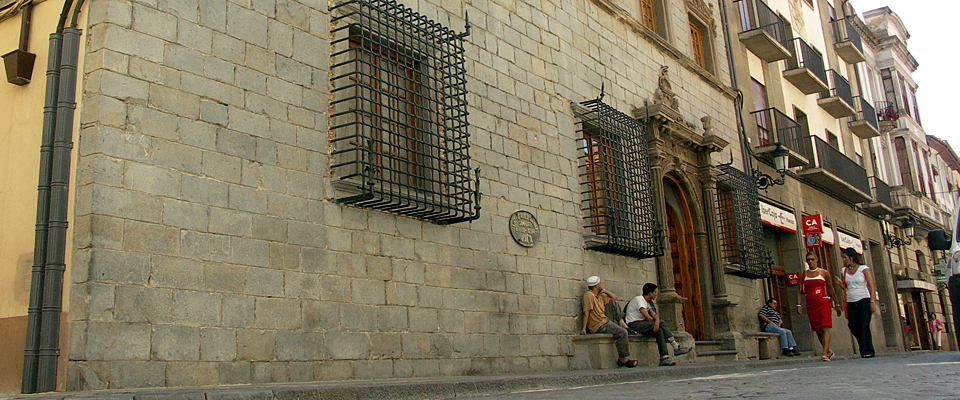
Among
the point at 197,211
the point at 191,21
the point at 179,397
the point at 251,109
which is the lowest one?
the point at 179,397

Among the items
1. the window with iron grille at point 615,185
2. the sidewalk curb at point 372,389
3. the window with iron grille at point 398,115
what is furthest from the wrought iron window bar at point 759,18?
the sidewalk curb at point 372,389

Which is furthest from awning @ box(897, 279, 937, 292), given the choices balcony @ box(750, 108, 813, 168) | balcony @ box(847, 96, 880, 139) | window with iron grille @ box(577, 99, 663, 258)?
window with iron grille @ box(577, 99, 663, 258)

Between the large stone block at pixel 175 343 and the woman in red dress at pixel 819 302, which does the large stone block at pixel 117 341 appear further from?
the woman in red dress at pixel 819 302

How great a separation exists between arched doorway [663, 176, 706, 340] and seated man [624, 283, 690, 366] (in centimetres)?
311

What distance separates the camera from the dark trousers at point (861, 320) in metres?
11.1

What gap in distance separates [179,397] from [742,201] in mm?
12654

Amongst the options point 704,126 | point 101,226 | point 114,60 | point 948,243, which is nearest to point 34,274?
point 101,226

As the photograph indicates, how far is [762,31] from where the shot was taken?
59.8 feet

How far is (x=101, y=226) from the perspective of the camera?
5.59 m

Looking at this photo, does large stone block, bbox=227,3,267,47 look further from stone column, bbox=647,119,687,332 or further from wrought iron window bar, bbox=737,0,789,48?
wrought iron window bar, bbox=737,0,789,48

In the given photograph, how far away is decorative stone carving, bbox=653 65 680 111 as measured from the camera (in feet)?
45.3

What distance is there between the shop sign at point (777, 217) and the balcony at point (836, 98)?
5.65 meters

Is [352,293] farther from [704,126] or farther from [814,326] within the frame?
[704,126]

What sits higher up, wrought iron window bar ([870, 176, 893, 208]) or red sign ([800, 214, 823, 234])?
wrought iron window bar ([870, 176, 893, 208])
